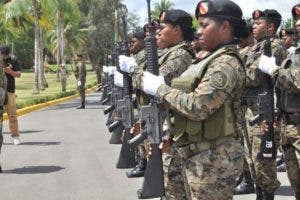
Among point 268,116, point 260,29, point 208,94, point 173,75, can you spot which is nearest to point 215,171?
point 208,94

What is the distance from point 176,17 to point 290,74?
37.7 inches

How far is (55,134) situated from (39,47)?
15.6 meters

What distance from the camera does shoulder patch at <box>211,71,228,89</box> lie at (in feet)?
9.57

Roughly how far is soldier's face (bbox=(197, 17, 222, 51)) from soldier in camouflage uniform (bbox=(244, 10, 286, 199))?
2.11 m

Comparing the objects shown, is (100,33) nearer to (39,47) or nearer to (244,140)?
(39,47)

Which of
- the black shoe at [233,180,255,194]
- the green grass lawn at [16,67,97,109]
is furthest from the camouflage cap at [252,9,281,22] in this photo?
the green grass lawn at [16,67,97,109]

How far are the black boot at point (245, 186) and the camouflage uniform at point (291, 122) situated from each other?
160 centimetres

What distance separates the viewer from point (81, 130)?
12.7 m

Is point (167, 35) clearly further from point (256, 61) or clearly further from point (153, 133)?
A: point (256, 61)

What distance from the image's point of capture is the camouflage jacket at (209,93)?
2902 mm

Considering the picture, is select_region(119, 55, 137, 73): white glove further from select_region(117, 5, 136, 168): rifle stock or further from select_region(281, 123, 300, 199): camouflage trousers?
select_region(117, 5, 136, 168): rifle stock

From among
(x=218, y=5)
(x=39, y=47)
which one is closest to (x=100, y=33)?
(x=39, y=47)

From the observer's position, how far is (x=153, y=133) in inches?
144

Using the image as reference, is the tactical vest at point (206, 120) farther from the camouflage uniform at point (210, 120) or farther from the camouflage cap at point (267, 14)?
the camouflage cap at point (267, 14)
